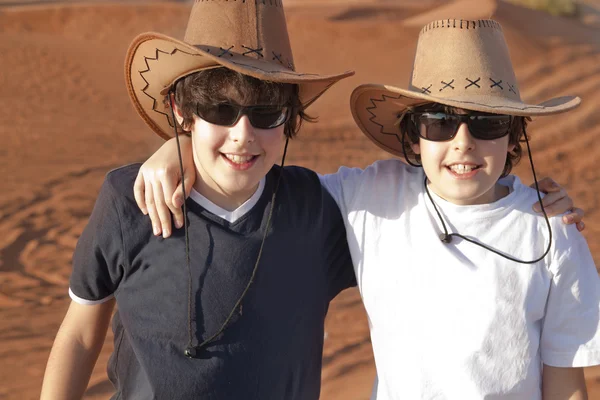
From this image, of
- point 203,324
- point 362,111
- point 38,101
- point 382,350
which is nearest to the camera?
point 203,324

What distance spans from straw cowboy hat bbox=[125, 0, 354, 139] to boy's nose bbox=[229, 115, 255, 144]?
154 millimetres

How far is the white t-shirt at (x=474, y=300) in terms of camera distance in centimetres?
229

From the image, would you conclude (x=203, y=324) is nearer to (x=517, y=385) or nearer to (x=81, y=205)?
(x=517, y=385)

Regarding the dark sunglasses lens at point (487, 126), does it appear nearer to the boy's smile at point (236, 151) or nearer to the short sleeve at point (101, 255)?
the boy's smile at point (236, 151)

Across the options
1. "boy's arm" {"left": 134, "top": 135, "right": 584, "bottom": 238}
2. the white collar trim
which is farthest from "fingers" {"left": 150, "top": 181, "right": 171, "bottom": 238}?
the white collar trim

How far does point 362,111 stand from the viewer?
9.18 ft

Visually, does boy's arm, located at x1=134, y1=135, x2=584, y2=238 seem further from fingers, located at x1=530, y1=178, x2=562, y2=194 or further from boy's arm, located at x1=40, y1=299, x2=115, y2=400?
boy's arm, located at x1=40, y1=299, x2=115, y2=400

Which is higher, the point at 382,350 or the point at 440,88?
the point at 440,88

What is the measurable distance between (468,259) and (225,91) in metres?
0.97

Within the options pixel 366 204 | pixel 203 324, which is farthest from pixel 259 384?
pixel 366 204

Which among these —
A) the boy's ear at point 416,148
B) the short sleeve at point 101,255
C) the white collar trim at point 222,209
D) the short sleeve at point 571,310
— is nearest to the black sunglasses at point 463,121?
the boy's ear at point 416,148

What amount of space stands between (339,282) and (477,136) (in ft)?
2.34

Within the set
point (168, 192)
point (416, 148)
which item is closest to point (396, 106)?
point (416, 148)

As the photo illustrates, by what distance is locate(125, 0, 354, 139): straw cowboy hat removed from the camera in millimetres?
2307
